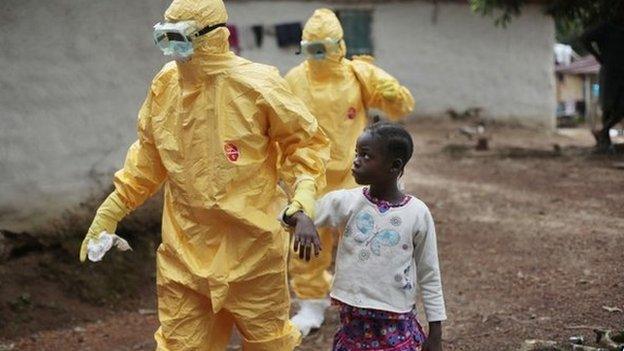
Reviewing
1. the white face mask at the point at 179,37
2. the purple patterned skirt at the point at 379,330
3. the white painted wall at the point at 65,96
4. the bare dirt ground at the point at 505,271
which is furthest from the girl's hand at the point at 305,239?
the white painted wall at the point at 65,96

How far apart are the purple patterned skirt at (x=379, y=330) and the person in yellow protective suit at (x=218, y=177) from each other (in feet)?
1.58

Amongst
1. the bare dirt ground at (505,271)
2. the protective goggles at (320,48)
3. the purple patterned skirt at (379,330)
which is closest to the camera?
the purple patterned skirt at (379,330)

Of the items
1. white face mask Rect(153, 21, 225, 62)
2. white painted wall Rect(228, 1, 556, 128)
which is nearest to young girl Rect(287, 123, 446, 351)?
white face mask Rect(153, 21, 225, 62)

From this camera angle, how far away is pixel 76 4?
19.0ft

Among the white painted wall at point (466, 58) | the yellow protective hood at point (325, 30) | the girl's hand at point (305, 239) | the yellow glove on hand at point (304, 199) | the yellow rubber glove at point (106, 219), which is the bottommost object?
the white painted wall at point (466, 58)

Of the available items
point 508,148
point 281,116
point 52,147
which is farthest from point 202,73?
point 508,148

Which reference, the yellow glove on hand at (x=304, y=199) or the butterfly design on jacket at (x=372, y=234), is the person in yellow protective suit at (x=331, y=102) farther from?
the butterfly design on jacket at (x=372, y=234)

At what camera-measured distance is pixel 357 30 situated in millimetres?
15930

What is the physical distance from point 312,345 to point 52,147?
7.30 feet

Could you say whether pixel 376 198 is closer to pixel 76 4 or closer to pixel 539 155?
pixel 76 4

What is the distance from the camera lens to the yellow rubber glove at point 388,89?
17.9 feet

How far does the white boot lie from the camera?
525 centimetres

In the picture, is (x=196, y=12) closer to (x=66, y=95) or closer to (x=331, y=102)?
(x=331, y=102)

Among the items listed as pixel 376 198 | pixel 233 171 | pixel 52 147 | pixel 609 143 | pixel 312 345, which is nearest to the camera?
pixel 376 198
